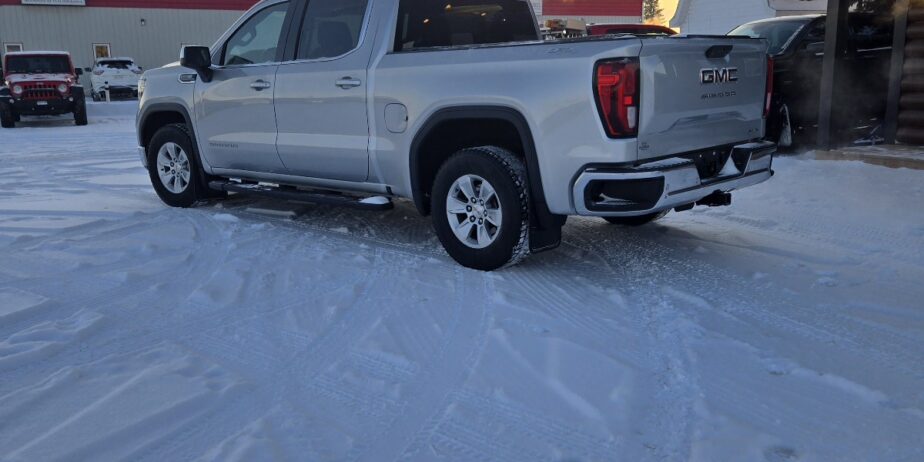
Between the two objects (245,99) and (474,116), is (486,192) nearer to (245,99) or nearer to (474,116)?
(474,116)

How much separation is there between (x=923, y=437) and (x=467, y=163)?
2871 mm

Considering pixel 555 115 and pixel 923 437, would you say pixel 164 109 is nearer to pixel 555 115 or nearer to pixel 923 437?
pixel 555 115

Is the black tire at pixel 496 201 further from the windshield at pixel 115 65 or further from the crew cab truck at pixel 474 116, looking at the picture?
the windshield at pixel 115 65

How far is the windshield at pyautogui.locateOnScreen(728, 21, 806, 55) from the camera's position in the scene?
10.2m

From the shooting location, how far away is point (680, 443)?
9.05 ft

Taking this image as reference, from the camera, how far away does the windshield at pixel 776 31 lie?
10164 mm

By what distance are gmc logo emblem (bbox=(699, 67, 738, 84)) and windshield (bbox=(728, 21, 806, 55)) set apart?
19.0 feet

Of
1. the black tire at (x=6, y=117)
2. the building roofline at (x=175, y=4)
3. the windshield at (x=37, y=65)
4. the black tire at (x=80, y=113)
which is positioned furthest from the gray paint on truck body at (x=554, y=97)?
the building roofline at (x=175, y=4)

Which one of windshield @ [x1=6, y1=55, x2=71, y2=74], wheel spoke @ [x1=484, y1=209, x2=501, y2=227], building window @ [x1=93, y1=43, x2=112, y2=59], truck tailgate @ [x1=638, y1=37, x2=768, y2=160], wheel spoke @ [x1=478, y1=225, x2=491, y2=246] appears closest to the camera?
truck tailgate @ [x1=638, y1=37, x2=768, y2=160]

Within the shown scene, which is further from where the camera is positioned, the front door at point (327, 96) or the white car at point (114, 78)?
the white car at point (114, 78)

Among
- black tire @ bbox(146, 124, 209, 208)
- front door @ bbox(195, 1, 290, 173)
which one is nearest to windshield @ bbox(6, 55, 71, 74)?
black tire @ bbox(146, 124, 209, 208)

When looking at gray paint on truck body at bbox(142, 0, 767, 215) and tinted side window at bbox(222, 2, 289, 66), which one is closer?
gray paint on truck body at bbox(142, 0, 767, 215)

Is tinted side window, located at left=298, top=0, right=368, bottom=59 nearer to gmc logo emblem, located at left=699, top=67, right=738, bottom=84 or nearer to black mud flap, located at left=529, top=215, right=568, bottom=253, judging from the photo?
black mud flap, located at left=529, top=215, right=568, bottom=253

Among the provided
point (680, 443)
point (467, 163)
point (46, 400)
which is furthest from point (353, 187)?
point (680, 443)
